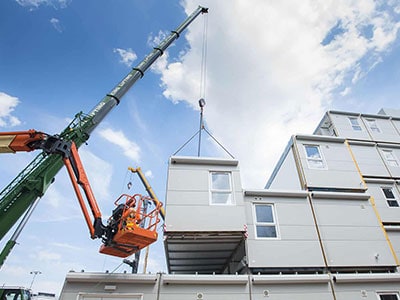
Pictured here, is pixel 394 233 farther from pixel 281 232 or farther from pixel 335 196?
pixel 281 232

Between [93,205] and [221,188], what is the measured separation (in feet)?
15.5

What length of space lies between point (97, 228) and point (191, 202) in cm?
329

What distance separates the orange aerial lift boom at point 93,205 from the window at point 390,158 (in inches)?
594

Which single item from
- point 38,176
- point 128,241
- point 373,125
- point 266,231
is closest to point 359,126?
point 373,125

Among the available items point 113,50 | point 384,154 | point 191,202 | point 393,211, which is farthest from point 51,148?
point 384,154

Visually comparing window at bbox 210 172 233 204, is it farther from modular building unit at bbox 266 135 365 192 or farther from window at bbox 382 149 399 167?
window at bbox 382 149 399 167

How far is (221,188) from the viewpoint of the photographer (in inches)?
357

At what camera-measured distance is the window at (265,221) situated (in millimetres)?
8633

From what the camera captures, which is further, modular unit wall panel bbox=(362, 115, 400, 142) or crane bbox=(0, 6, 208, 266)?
modular unit wall panel bbox=(362, 115, 400, 142)

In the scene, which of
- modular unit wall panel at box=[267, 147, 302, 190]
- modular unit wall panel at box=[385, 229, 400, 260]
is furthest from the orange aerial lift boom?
Result: modular unit wall panel at box=[385, 229, 400, 260]

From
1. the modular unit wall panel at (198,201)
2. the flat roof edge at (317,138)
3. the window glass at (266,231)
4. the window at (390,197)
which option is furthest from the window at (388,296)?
the flat roof edge at (317,138)

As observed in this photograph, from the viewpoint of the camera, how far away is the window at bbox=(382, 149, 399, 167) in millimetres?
14078

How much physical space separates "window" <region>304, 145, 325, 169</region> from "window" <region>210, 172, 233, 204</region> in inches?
186

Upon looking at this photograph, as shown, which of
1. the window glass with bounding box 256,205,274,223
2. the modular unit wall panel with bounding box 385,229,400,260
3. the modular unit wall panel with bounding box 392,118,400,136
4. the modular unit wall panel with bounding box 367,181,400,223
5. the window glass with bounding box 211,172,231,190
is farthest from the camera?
the modular unit wall panel with bounding box 392,118,400,136
